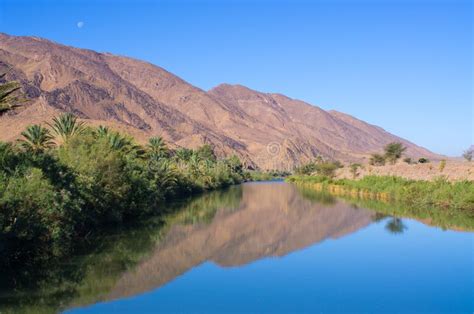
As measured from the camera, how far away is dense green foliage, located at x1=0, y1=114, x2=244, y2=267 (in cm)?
2027

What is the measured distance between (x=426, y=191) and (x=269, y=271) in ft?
110

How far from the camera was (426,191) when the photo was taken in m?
51.8

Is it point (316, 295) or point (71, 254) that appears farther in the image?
point (71, 254)

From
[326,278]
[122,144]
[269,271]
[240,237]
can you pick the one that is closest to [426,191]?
[240,237]

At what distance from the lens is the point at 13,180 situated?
20516 millimetres

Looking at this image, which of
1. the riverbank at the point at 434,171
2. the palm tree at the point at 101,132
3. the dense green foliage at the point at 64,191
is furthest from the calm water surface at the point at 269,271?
the riverbank at the point at 434,171

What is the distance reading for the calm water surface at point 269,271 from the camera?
17531 mm

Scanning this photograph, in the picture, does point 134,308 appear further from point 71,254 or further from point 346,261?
point 346,261

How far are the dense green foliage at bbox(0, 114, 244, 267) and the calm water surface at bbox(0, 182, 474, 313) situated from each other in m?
1.91

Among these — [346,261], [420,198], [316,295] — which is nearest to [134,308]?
[316,295]

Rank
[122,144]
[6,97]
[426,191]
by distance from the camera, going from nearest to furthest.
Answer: [6,97] → [122,144] → [426,191]

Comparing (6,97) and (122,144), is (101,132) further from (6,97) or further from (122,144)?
(6,97)

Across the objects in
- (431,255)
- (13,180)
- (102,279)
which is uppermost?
(13,180)

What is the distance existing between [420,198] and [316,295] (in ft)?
120
